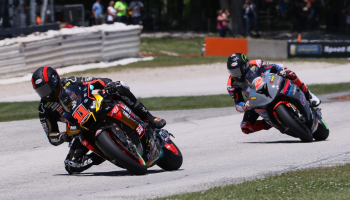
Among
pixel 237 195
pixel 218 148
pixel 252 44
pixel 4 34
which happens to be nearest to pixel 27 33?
pixel 4 34

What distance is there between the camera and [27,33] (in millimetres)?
23156

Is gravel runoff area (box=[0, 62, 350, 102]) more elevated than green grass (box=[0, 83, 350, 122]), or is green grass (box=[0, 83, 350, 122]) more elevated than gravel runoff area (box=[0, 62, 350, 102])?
green grass (box=[0, 83, 350, 122])

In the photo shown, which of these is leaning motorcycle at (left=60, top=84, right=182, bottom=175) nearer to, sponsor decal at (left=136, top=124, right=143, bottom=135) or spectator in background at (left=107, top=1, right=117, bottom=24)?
sponsor decal at (left=136, top=124, right=143, bottom=135)

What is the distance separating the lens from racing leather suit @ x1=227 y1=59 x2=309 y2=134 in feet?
29.9

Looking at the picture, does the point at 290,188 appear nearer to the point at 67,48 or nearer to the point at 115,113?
the point at 115,113

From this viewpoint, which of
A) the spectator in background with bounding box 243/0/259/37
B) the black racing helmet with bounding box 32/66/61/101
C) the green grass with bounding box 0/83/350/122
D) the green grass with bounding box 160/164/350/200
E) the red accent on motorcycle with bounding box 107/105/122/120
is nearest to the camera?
the green grass with bounding box 160/164/350/200

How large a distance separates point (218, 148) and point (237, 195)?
3.70 m

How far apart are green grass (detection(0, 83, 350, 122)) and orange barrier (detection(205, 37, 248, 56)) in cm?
888

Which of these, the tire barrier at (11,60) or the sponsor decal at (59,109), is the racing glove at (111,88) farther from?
the tire barrier at (11,60)

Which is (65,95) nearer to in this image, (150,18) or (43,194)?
(43,194)

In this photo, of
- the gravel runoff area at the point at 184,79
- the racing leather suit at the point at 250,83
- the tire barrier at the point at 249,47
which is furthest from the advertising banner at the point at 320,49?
the racing leather suit at the point at 250,83

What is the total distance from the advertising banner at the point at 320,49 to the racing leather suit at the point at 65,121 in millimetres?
17621

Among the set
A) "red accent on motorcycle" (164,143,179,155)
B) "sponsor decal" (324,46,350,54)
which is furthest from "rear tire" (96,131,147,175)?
"sponsor decal" (324,46,350,54)

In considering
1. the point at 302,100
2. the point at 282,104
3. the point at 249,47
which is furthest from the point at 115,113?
the point at 249,47
